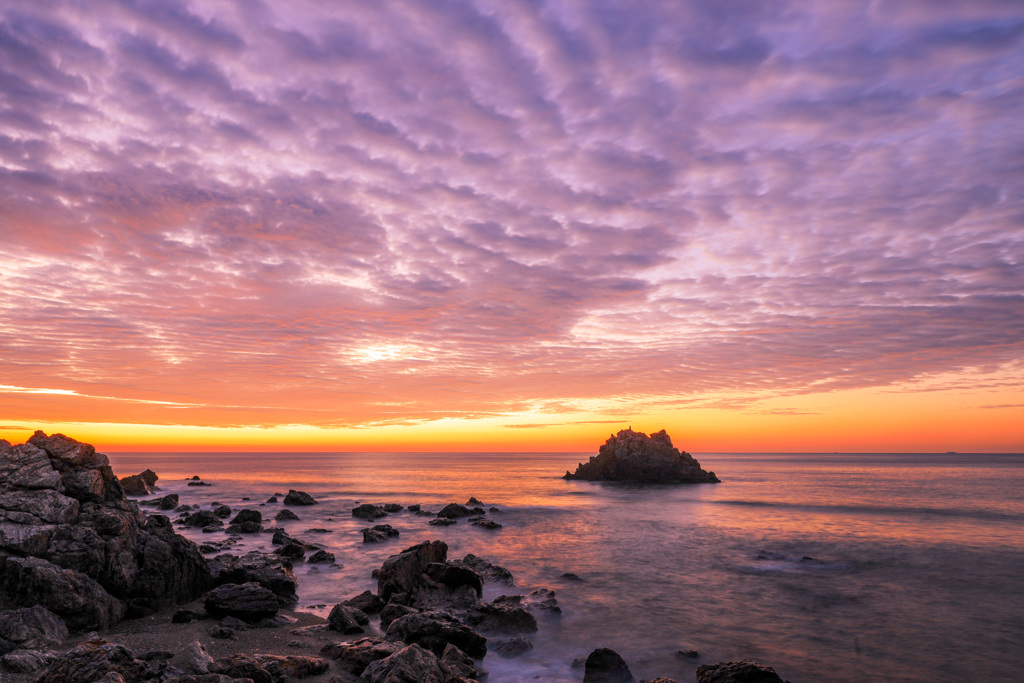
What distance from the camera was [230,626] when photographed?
1453 centimetres

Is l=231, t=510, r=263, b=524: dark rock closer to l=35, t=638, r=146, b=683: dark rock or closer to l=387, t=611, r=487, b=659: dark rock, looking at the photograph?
l=387, t=611, r=487, b=659: dark rock

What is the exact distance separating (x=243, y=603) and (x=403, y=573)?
5.54m

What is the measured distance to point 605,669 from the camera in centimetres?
1334

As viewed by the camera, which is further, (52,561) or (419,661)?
(52,561)

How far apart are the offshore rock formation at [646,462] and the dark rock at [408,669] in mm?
93361

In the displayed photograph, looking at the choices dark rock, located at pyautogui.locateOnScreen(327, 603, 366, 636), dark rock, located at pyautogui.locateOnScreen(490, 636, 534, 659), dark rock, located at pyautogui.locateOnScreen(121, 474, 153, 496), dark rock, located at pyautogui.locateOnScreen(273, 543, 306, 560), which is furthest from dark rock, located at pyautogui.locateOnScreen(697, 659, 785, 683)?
dark rock, located at pyautogui.locateOnScreen(121, 474, 153, 496)

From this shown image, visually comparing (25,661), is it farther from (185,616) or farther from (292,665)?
(185,616)

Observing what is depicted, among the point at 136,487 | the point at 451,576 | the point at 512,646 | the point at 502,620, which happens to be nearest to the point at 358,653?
the point at 512,646

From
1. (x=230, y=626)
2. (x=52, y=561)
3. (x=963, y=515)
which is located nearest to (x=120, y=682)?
(x=230, y=626)

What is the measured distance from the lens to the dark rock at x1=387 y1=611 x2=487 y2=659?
Answer: 13.7 metres

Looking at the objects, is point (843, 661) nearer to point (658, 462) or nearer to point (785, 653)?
point (785, 653)

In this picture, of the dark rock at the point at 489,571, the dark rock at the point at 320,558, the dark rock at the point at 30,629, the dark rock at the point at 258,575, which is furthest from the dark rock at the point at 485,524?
the dark rock at the point at 30,629

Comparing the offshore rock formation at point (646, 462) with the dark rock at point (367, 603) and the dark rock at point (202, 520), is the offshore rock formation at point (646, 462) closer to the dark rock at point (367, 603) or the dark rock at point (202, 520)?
the dark rock at point (202, 520)

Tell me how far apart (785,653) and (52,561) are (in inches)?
881
